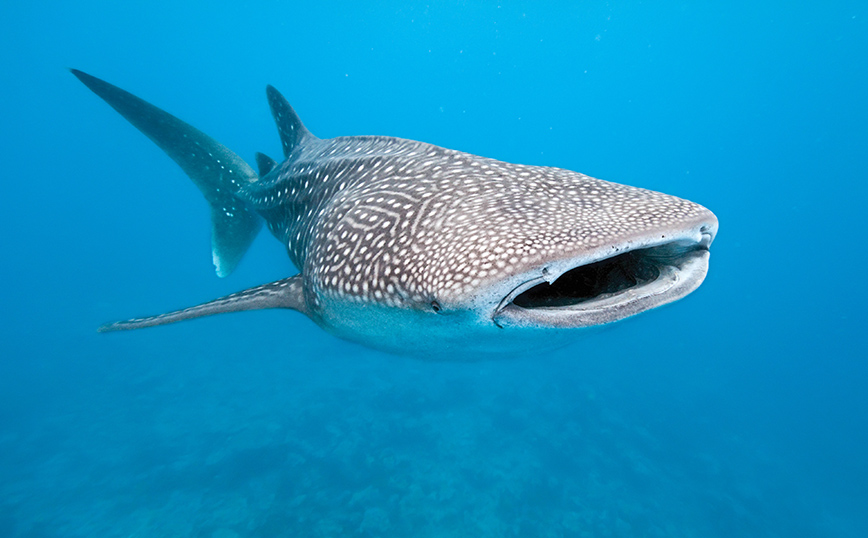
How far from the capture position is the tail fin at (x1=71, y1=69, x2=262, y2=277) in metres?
4.58

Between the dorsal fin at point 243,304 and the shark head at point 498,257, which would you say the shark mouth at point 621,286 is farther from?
the dorsal fin at point 243,304

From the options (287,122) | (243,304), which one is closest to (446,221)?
(243,304)

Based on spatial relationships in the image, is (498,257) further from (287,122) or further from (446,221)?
(287,122)

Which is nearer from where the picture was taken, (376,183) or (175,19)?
(376,183)

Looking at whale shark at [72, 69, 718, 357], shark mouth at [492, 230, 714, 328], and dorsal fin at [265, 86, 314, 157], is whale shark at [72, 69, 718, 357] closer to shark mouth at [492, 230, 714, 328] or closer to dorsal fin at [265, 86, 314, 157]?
shark mouth at [492, 230, 714, 328]

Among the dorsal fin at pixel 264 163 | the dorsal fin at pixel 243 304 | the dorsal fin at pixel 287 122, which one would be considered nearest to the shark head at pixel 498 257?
the dorsal fin at pixel 243 304

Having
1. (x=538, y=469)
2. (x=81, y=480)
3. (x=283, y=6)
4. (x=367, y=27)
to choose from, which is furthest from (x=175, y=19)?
(x=538, y=469)

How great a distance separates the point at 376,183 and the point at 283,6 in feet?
207

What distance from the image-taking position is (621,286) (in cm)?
219

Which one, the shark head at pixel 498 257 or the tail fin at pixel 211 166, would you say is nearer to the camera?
the shark head at pixel 498 257

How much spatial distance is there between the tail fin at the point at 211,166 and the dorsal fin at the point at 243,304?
2.64 m

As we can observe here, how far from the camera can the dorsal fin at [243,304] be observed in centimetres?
321

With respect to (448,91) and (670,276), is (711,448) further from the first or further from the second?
(448,91)

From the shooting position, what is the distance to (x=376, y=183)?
3.17m
